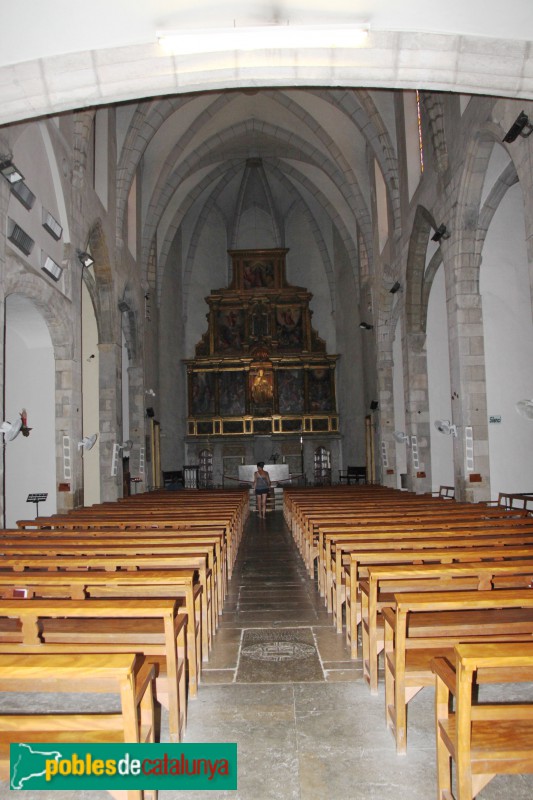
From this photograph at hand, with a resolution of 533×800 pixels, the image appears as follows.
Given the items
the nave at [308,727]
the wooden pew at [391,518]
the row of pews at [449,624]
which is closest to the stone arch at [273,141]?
the wooden pew at [391,518]

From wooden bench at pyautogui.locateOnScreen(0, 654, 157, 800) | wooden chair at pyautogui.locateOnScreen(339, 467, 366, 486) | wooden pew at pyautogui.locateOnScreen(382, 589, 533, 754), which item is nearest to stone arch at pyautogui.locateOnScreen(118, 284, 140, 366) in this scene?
wooden chair at pyautogui.locateOnScreen(339, 467, 366, 486)

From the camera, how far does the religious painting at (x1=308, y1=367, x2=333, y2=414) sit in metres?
29.3

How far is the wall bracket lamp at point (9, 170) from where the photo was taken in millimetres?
9148

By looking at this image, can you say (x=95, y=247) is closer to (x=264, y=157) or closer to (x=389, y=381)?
(x=389, y=381)

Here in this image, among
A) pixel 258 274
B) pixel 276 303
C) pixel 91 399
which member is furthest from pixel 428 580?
pixel 258 274

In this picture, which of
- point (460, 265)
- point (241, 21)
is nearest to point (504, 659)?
point (241, 21)

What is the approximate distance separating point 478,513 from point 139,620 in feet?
19.4

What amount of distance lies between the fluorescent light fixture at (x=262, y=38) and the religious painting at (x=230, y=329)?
24390mm

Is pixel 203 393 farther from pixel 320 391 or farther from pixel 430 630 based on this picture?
pixel 430 630

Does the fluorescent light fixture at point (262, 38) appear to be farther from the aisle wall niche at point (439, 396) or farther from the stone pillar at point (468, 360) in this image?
the aisle wall niche at point (439, 396)

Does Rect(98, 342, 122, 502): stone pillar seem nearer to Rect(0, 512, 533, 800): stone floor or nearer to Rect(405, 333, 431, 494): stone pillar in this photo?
Rect(405, 333, 431, 494): stone pillar

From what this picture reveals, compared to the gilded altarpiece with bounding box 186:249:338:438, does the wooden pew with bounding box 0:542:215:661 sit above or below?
below

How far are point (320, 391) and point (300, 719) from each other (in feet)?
84.5

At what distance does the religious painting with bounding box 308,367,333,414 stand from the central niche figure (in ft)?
6.30
